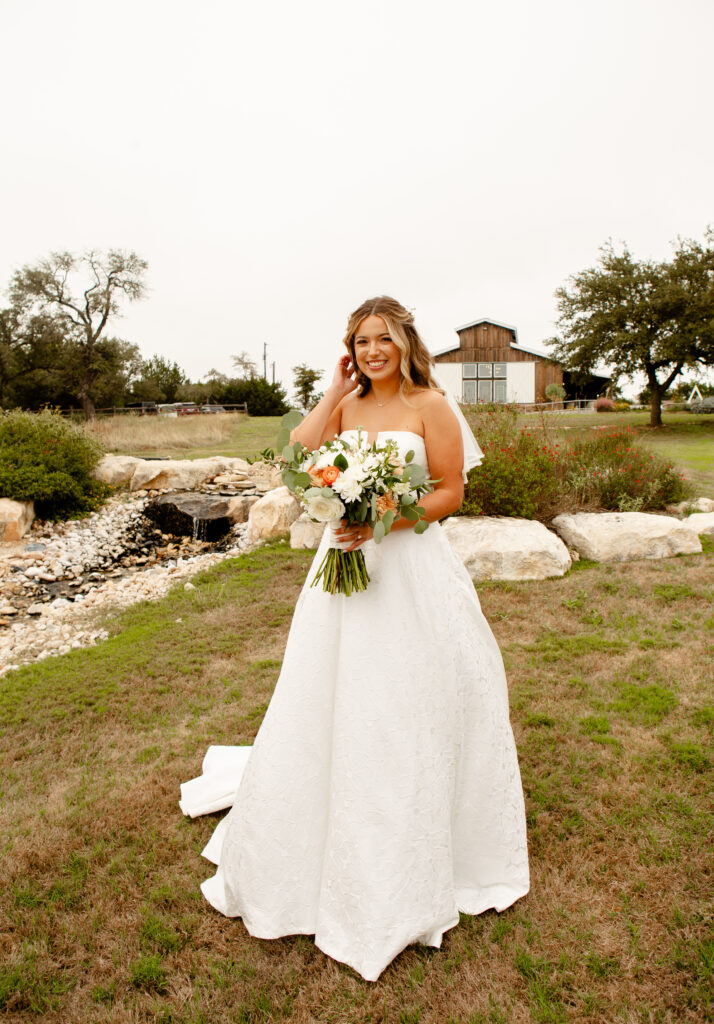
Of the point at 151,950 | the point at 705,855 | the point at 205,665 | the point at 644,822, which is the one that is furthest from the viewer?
the point at 205,665

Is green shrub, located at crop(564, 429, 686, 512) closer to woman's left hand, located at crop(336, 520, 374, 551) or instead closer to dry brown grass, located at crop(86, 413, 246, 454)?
woman's left hand, located at crop(336, 520, 374, 551)

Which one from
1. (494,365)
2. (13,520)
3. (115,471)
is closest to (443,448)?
(13,520)

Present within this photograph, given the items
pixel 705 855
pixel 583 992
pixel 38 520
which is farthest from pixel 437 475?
pixel 38 520

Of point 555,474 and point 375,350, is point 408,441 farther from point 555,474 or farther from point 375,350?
point 555,474

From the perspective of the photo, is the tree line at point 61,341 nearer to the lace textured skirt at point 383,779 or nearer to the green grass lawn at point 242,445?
the green grass lawn at point 242,445

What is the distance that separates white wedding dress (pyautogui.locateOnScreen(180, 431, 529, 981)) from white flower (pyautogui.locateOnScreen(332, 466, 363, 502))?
0.45m

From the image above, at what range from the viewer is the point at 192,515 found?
1307 cm

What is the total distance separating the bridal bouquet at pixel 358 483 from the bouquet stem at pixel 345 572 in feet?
0.28

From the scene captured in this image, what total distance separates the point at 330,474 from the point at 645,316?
91.9 feet

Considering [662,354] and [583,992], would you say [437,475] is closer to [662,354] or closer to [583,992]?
[583,992]

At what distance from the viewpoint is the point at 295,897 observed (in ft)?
9.18

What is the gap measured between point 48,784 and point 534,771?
310cm

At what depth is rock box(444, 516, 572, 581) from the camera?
7809 millimetres

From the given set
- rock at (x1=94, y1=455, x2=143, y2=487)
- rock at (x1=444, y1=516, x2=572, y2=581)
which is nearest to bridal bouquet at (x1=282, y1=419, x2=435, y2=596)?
rock at (x1=444, y1=516, x2=572, y2=581)
